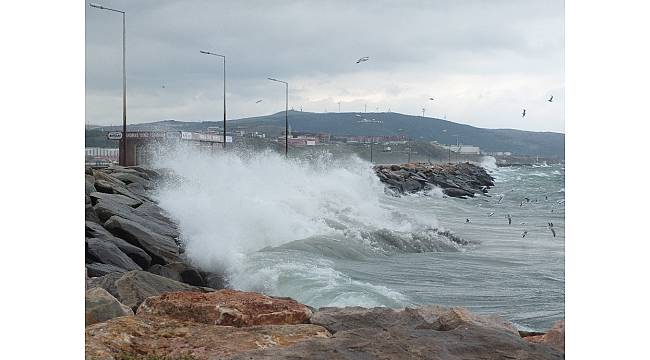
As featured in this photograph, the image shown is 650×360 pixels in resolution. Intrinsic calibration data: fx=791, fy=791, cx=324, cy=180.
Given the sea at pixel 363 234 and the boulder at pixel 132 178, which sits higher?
the boulder at pixel 132 178

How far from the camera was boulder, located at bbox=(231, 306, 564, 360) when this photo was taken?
326 centimetres

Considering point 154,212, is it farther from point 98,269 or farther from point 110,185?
point 98,269

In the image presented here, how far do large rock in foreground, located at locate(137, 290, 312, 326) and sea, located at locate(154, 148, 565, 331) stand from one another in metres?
0.77

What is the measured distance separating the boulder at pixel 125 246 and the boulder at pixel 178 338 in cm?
225

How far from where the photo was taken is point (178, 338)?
346 centimetres

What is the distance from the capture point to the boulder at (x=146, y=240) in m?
5.98

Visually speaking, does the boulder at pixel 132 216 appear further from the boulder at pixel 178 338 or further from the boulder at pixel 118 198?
the boulder at pixel 178 338

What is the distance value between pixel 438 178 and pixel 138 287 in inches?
130

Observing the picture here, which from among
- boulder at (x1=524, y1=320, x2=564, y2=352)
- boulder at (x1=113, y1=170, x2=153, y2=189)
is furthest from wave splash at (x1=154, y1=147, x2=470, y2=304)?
boulder at (x1=524, y1=320, x2=564, y2=352)

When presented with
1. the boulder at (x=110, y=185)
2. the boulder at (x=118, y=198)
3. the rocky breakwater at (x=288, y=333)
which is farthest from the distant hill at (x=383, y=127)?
the boulder at (x=110, y=185)

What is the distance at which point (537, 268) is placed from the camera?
17.6 ft

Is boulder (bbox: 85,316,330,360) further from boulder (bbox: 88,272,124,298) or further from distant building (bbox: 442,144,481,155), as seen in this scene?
distant building (bbox: 442,144,481,155)

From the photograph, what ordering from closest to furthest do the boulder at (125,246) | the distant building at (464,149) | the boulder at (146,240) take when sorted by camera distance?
the distant building at (464,149) → the boulder at (125,246) → the boulder at (146,240)
